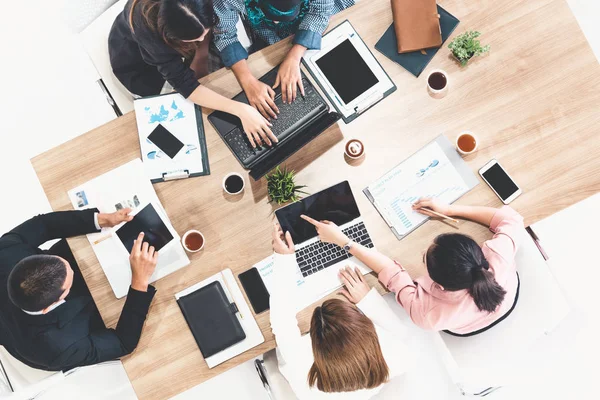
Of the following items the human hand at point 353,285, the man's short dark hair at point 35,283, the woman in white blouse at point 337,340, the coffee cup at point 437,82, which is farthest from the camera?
the coffee cup at point 437,82

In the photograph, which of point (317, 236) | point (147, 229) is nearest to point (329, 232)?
point (317, 236)

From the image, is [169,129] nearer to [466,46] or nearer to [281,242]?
[281,242]

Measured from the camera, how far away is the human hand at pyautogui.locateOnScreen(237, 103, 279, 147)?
1.58 m

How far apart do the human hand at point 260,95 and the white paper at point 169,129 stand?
8.8 inches

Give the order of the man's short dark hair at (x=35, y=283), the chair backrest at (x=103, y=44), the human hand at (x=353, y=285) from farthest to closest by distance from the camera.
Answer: the chair backrest at (x=103, y=44), the human hand at (x=353, y=285), the man's short dark hair at (x=35, y=283)

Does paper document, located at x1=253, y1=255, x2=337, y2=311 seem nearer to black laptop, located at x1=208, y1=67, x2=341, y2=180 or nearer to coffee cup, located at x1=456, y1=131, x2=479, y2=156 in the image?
black laptop, located at x1=208, y1=67, x2=341, y2=180

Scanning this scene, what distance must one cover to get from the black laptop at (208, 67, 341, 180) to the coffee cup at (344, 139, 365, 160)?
109 mm

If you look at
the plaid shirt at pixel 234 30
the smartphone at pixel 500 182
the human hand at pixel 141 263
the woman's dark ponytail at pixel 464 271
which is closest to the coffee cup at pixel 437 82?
the smartphone at pixel 500 182

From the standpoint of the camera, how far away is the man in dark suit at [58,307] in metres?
1.46

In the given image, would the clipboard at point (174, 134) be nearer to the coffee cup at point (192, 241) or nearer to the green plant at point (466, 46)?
the coffee cup at point (192, 241)

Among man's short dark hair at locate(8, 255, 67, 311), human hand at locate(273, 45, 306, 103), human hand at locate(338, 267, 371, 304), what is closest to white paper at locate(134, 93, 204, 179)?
human hand at locate(273, 45, 306, 103)

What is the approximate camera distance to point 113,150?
1.65 meters

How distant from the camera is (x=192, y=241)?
1.59 metres

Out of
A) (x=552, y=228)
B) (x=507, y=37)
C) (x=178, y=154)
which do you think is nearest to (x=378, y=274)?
(x=178, y=154)
